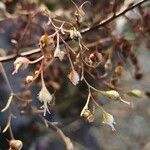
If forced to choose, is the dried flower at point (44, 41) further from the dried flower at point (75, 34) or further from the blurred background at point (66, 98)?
the blurred background at point (66, 98)

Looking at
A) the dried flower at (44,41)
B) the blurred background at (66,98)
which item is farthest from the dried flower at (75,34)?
the blurred background at (66,98)

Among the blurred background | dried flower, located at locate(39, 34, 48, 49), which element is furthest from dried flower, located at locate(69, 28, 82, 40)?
the blurred background

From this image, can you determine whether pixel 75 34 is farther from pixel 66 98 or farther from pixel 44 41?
pixel 66 98

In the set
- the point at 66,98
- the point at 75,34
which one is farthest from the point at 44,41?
the point at 66,98

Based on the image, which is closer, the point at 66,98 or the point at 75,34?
the point at 75,34

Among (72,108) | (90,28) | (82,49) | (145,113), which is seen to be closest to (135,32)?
(90,28)

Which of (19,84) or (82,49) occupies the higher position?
(82,49)

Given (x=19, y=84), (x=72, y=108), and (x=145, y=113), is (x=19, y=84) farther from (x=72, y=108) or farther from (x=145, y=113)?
(x=145, y=113)

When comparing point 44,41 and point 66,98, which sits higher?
point 44,41

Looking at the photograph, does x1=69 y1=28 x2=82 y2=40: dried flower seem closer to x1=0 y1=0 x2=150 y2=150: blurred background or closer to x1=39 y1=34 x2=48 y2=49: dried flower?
x1=39 y1=34 x2=48 y2=49: dried flower
